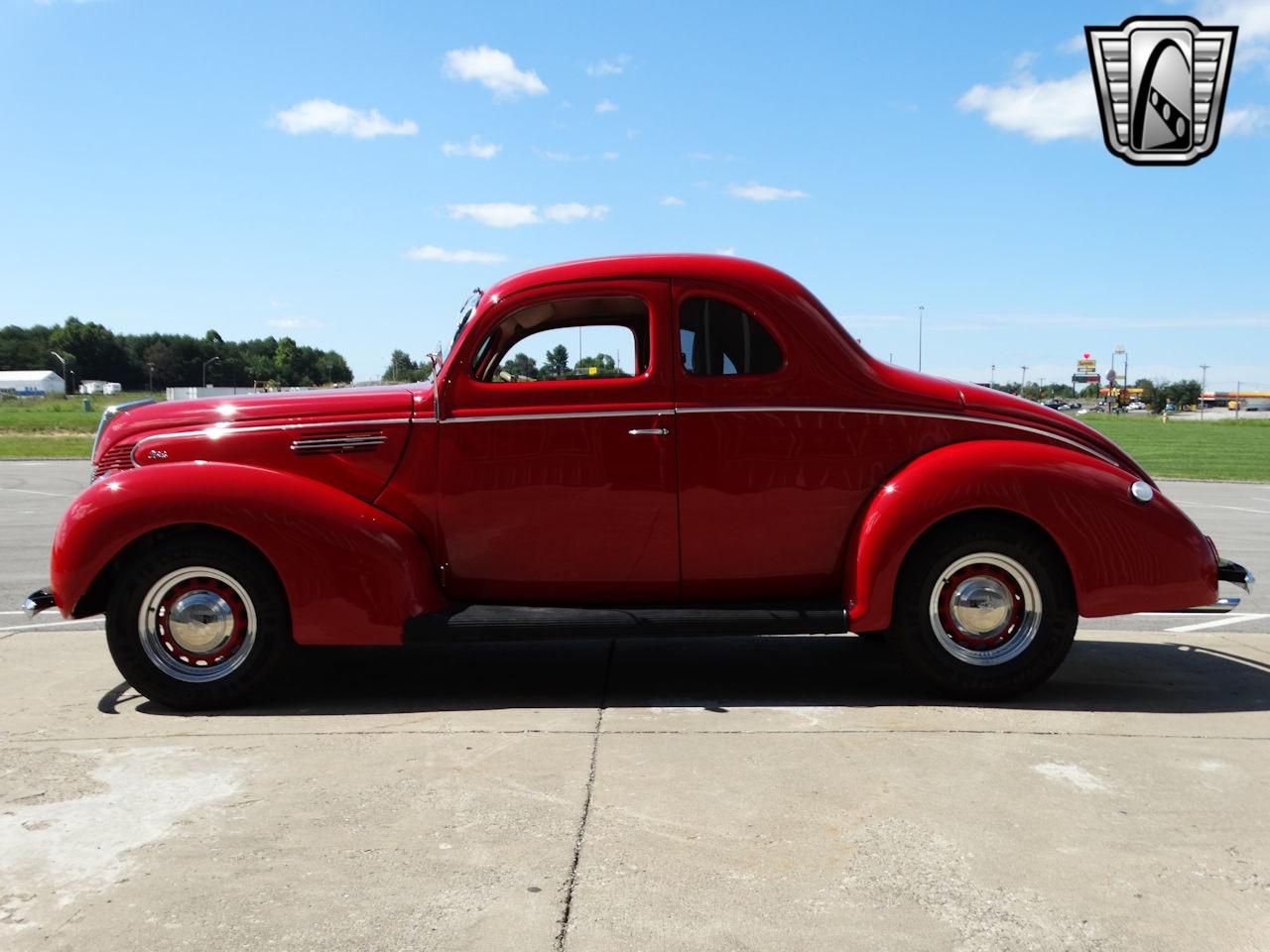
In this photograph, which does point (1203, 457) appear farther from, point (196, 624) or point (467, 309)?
point (196, 624)

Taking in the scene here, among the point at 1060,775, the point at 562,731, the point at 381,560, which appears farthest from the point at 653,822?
the point at 381,560

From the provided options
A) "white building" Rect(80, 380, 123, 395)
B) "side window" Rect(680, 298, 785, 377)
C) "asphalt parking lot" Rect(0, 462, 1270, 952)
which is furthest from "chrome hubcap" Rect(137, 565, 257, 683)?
"white building" Rect(80, 380, 123, 395)

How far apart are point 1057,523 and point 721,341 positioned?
65.5 inches

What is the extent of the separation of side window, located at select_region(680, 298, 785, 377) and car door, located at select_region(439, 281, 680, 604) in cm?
11

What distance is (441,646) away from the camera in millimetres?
5590

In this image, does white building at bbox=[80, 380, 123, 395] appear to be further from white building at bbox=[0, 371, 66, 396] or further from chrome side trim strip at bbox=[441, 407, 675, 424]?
chrome side trim strip at bbox=[441, 407, 675, 424]

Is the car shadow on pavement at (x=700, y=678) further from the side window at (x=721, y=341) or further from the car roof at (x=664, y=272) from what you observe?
the car roof at (x=664, y=272)

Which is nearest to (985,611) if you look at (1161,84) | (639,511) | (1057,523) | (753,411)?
(1057,523)

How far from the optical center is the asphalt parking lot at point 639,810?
2.50 metres

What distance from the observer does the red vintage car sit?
4.26 meters

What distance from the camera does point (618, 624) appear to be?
14.2 feet

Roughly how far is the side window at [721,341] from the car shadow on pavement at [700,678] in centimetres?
150

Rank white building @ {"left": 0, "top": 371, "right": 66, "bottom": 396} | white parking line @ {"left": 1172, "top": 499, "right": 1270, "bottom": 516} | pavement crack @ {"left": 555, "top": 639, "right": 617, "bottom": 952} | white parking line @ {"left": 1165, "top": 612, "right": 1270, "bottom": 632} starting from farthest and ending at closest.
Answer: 1. white building @ {"left": 0, "top": 371, "right": 66, "bottom": 396}
2. white parking line @ {"left": 1172, "top": 499, "right": 1270, "bottom": 516}
3. white parking line @ {"left": 1165, "top": 612, "right": 1270, "bottom": 632}
4. pavement crack @ {"left": 555, "top": 639, "right": 617, "bottom": 952}

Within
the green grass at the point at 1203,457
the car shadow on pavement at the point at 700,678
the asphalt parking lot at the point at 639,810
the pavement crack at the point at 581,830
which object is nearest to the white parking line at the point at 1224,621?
the car shadow on pavement at the point at 700,678
